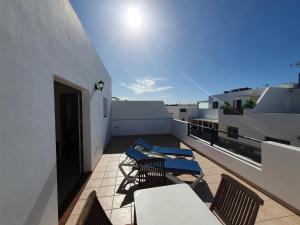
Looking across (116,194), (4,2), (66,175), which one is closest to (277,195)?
(116,194)

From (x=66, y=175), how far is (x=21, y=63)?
3.52 meters

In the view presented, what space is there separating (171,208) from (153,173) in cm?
127

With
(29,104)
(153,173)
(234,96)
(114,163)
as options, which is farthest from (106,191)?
(234,96)

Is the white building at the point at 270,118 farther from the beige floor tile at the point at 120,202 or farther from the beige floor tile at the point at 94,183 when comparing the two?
the beige floor tile at the point at 94,183

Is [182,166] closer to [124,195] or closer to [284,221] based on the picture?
[124,195]

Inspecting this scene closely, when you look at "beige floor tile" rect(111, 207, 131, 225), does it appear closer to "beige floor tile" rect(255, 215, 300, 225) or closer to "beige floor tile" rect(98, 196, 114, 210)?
"beige floor tile" rect(98, 196, 114, 210)

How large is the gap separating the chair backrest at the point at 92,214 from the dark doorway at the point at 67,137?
2.60m

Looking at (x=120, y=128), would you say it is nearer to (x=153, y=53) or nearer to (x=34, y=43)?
(x=153, y=53)

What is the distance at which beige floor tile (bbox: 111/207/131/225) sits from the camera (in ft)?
7.40

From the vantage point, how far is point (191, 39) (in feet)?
19.9

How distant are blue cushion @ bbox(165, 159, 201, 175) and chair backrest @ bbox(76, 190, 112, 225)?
2.12 metres

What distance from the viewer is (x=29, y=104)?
1.39 m

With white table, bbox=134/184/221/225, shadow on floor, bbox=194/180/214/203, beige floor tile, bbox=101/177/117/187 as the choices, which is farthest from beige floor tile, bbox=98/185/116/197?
shadow on floor, bbox=194/180/214/203

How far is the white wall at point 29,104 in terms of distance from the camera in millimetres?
1093
